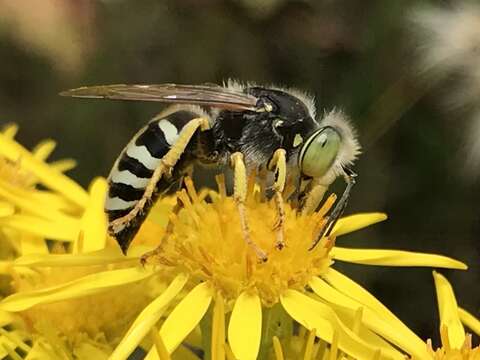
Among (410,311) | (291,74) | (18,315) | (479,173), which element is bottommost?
(18,315)

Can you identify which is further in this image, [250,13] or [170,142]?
[250,13]

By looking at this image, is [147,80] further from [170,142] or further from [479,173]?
[170,142]

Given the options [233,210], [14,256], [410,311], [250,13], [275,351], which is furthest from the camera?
[250,13]

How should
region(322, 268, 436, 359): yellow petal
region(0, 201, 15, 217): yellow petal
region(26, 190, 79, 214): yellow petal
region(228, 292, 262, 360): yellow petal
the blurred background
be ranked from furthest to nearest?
the blurred background
region(26, 190, 79, 214): yellow petal
region(0, 201, 15, 217): yellow petal
region(322, 268, 436, 359): yellow petal
region(228, 292, 262, 360): yellow petal

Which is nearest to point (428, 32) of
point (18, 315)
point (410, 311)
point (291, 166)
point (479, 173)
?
point (479, 173)

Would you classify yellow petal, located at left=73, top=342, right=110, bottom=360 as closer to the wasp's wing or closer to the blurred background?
the wasp's wing

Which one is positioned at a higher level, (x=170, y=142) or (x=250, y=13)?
(x=250, y=13)

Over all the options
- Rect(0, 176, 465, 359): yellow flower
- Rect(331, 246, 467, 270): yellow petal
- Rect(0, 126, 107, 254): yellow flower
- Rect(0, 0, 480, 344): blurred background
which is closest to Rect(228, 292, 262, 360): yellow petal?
Rect(0, 176, 465, 359): yellow flower
